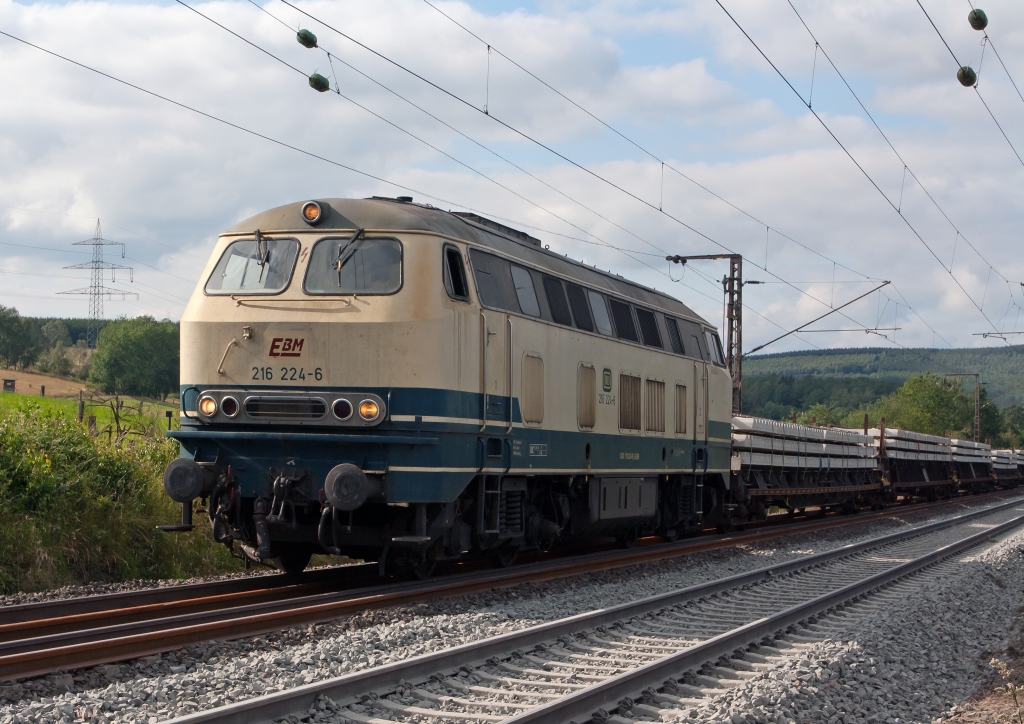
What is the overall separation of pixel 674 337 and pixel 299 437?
850 centimetres

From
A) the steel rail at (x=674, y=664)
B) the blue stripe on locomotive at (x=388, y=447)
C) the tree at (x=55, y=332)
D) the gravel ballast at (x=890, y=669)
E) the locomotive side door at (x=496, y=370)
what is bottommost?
the gravel ballast at (x=890, y=669)

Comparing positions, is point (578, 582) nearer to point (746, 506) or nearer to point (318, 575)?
point (318, 575)

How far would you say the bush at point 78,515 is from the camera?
35.8ft

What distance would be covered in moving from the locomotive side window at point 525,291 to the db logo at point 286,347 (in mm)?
2824

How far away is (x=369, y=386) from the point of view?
9844 mm

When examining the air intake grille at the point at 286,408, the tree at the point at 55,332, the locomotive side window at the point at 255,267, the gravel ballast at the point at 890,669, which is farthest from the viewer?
the tree at the point at 55,332

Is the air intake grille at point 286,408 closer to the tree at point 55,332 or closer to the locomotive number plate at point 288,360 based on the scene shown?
the locomotive number plate at point 288,360

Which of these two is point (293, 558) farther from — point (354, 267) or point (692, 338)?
point (692, 338)

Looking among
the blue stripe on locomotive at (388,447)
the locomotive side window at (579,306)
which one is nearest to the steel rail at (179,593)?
the blue stripe on locomotive at (388,447)

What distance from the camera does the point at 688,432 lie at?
16.9 m

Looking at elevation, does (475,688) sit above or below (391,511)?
below

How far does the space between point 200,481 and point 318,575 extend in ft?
8.88

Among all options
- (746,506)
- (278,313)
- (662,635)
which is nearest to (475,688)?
(662,635)

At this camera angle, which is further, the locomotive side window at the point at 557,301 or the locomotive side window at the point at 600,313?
the locomotive side window at the point at 600,313
